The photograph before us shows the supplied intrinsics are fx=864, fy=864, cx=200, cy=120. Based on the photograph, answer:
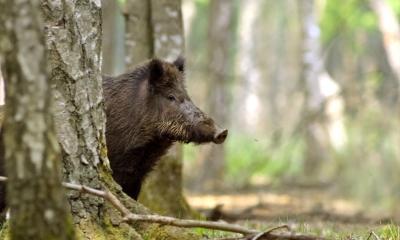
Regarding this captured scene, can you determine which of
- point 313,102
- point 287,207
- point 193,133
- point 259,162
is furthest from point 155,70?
point 313,102

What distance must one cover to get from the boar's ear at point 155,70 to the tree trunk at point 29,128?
4590 mm

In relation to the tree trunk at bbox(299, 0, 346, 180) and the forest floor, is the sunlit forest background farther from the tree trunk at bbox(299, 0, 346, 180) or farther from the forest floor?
the forest floor

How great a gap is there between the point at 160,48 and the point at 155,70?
1.57 meters

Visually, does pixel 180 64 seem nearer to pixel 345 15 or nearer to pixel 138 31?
pixel 138 31

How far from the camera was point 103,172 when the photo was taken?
6359mm

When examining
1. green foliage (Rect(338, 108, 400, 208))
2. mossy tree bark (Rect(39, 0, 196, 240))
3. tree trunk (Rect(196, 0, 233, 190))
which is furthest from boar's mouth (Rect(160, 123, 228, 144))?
tree trunk (Rect(196, 0, 233, 190))

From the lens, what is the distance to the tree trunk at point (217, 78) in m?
19.2

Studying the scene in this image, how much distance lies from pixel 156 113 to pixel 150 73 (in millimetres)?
428

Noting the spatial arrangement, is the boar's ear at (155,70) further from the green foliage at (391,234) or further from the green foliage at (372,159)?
the green foliage at (372,159)

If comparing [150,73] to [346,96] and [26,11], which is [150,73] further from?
[346,96]

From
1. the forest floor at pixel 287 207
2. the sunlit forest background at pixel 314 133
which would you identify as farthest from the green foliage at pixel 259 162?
the forest floor at pixel 287 207

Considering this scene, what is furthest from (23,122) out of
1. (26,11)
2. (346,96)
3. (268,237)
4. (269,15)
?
(269,15)

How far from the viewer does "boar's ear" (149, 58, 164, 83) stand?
29.4 feet

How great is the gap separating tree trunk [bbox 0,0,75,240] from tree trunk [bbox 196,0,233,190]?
48.0 ft
